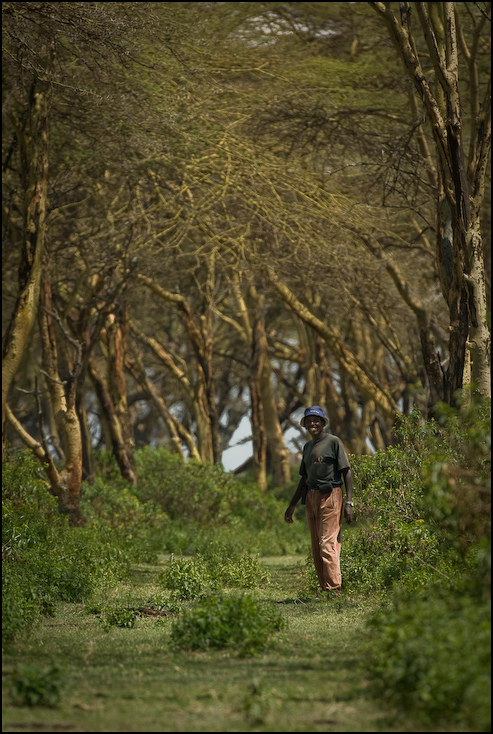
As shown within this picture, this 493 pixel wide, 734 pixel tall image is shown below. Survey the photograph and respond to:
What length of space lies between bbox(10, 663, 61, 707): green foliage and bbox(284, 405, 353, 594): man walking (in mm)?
4384

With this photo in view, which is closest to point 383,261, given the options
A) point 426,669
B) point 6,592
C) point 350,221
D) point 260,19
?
point 350,221

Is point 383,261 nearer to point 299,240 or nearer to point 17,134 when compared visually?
point 299,240

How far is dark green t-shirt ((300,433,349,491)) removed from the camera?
9.29m

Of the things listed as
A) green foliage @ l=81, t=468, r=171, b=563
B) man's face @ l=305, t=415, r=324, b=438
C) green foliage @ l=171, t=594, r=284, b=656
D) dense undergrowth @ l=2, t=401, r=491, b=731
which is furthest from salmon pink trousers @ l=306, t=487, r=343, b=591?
green foliage @ l=81, t=468, r=171, b=563

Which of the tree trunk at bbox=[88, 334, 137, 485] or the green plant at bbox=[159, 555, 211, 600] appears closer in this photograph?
the green plant at bbox=[159, 555, 211, 600]

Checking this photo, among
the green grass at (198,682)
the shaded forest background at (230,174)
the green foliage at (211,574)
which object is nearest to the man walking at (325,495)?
the green foliage at (211,574)

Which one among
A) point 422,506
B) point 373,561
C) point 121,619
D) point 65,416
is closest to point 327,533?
point 373,561

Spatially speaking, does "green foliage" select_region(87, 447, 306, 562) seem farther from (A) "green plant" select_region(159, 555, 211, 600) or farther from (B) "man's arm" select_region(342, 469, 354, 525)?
(B) "man's arm" select_region(342, 469, 354, 525)

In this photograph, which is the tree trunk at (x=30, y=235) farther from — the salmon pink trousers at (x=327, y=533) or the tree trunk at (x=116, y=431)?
the tree trunk at (x=116, y=431)

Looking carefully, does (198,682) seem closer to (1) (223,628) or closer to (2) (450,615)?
(1) (223,628)

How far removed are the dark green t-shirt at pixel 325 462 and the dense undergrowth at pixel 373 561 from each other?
1.93 ft

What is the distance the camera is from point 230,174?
16.2 metres

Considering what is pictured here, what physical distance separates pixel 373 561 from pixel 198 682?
4.38m

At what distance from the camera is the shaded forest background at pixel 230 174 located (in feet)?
37.7
